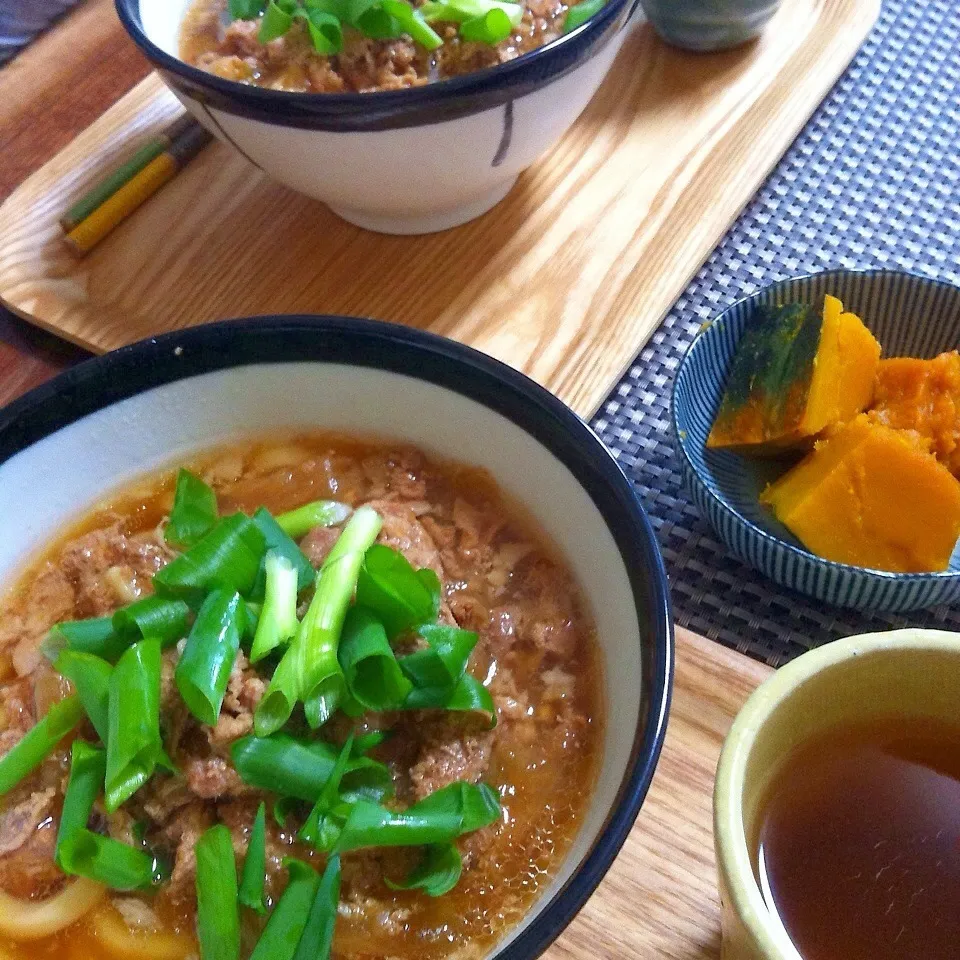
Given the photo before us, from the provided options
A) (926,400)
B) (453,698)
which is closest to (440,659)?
(453,698)

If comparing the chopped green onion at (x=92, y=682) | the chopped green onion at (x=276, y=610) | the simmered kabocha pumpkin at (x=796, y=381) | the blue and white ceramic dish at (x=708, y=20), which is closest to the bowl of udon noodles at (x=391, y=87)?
the blue and white ceramic dish at (x=708, y=20)

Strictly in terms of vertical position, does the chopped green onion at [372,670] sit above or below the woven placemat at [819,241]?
above

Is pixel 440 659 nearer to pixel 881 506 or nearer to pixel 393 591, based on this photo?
pixel 393 591

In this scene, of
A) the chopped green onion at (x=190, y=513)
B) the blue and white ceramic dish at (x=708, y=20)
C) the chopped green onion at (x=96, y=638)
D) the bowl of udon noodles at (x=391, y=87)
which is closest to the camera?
the chopped green onion at (x=96, y=638)

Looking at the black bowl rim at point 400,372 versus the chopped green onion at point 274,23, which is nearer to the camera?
the black bowl rim at point 400,372

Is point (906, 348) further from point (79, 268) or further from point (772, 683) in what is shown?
point (79, 268)

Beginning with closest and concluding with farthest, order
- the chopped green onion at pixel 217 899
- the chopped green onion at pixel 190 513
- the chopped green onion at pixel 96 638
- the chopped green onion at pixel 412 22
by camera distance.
Answer: the chopped green onion at pixel 217 899, the chopped green onion at pixel 96 638, the chopped green onion at pixel 190 513, the chopped green onion at pixel 412 22

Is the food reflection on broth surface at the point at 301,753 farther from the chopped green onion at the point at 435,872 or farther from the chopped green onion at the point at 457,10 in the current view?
the chopped green onion at the point at 457,10

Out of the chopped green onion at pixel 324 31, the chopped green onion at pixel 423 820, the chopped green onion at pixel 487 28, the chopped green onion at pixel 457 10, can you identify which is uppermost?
the chopped green onion at pixel 324 31
